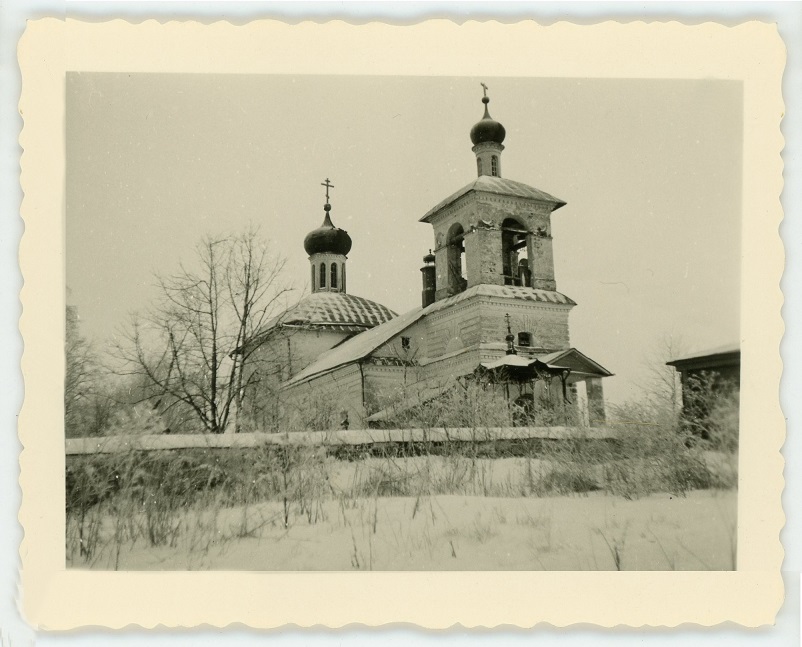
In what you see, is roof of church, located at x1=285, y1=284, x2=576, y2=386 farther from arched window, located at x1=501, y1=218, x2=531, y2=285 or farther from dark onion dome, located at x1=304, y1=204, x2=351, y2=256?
dark onion dome, located at x1=304, y1=204, x2=351, y2=256

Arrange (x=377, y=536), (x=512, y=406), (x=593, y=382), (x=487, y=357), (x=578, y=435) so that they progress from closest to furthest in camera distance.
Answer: (x=377, y=536), (x=578, y=435), (x=593, y=382), (x=512, y=406), (x=487, y=357)

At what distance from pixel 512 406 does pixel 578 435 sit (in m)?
0.81

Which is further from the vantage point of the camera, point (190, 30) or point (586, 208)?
point (586, 208)

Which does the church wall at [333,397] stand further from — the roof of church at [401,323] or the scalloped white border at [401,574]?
the scalloped white border at [401,574]

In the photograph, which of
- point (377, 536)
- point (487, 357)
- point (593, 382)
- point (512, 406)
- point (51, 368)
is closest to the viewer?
point (377, 536)

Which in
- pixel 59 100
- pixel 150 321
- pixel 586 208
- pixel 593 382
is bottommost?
pixel 593 382

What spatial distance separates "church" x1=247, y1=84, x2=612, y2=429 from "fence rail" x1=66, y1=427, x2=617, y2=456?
265 mm

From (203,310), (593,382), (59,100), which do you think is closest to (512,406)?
(593,382)

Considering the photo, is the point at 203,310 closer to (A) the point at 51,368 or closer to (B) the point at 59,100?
(A) the point at 51,368

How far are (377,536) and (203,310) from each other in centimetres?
232

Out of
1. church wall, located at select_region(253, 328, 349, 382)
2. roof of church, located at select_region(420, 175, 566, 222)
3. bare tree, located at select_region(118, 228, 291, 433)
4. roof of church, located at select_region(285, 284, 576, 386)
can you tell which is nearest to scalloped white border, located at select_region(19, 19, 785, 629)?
bare tree, located at select_region(118, 228, 291, 433)

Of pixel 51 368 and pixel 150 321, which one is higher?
pixel 150 321

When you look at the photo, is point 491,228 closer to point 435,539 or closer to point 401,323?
point 401,323

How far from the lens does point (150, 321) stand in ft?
15.3
